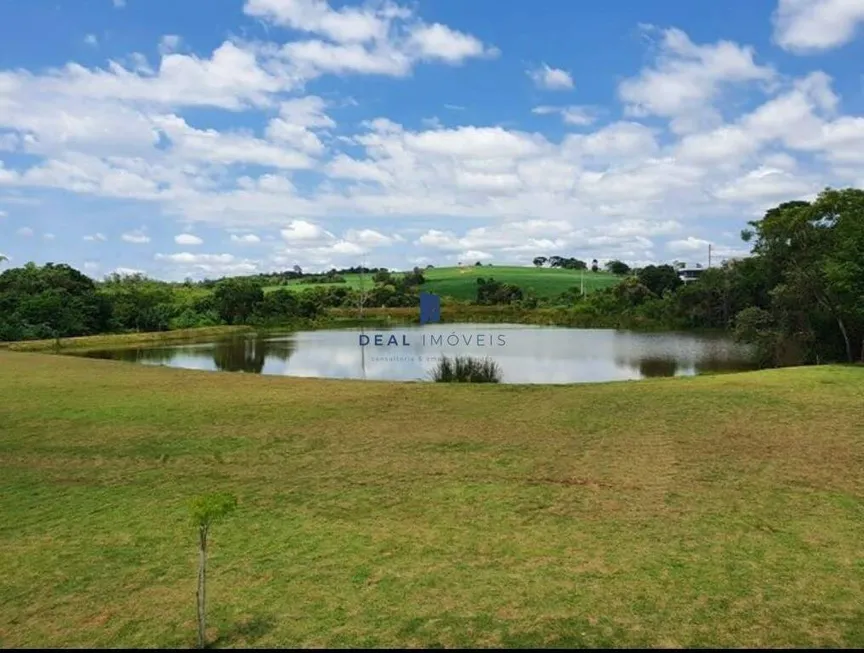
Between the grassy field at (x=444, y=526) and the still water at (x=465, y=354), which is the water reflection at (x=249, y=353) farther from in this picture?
the grassy field at (x=444, y=526)

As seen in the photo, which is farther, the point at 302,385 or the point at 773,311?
the point at 773,311

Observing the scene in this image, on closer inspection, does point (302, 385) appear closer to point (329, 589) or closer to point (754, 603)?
point (329, 589)

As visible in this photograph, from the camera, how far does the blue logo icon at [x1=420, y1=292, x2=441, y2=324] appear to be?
6076 cm

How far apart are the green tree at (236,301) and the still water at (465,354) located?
67.2 feet

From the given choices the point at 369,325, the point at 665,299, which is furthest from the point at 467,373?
the point at 665,299

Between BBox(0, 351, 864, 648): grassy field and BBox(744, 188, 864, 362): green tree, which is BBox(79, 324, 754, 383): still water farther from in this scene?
BBox(0, 351, 864, 648): grassy field

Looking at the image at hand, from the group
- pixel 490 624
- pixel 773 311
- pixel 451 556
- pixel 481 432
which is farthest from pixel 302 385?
pixel 773 311

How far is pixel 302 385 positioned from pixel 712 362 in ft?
60.8

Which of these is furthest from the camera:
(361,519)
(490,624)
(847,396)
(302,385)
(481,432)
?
(302,385)

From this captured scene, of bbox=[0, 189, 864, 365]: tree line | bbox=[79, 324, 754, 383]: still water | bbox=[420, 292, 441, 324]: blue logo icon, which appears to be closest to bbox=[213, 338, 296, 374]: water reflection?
bbox=[79, 324, 754, 383]: still water

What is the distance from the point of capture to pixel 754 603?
4.66 meters

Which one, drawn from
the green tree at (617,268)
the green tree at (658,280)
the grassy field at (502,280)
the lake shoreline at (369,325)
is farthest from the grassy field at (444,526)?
the green tree at (617,268)

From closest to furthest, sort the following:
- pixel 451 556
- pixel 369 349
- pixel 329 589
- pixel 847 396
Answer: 1. pixel 329 589
2. pixel 451 556
3. pixel 847 396
4. pixel 369 349

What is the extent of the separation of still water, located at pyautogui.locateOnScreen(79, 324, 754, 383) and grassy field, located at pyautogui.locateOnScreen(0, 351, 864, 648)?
1180 cm
